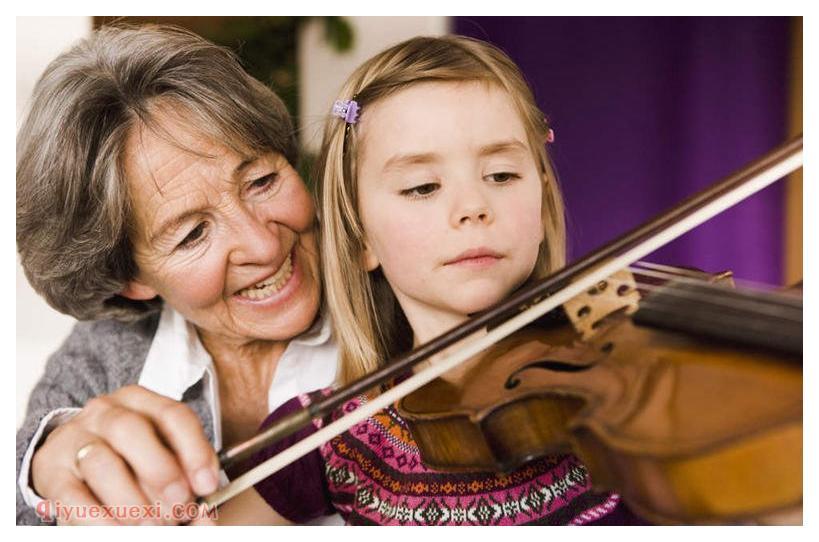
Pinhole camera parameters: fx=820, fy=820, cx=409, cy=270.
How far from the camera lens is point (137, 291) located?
1.28m

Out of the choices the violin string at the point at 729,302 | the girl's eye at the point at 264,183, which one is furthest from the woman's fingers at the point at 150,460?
the violin string at the point at 729,302

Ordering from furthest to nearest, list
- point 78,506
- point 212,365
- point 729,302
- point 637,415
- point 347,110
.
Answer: point 212,365
point 347,110
point 78,506
point 729,302
point 637,415

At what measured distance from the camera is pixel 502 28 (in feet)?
4.05

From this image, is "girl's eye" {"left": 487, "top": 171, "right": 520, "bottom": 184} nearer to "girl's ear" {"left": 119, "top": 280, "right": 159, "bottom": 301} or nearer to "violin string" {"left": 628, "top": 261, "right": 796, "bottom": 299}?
"violin string" {"left": 628, "top": 261, "right": 796, "bottom": 299}

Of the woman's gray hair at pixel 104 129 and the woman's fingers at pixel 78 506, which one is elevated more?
the woman's gray hair at pixel 104 129

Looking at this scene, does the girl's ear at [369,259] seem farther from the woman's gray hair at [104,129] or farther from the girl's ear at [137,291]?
the girl's ear at [137,291]

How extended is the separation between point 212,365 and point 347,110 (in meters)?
0.46

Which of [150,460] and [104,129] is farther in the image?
[104,129]

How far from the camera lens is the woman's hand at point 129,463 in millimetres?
992

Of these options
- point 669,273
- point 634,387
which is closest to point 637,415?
point 634,387

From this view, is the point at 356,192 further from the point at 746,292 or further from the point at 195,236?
the point at 746,292

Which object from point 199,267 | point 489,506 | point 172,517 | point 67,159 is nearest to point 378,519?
point 489,506

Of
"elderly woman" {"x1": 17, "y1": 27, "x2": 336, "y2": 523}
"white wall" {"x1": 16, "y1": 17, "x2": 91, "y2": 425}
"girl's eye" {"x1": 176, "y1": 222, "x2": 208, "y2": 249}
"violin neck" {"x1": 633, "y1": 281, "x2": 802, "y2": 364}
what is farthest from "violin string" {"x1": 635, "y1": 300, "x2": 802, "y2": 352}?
"white wall" {"x1": 16, "y1": 17, "x2": 91, "y2": 425}
